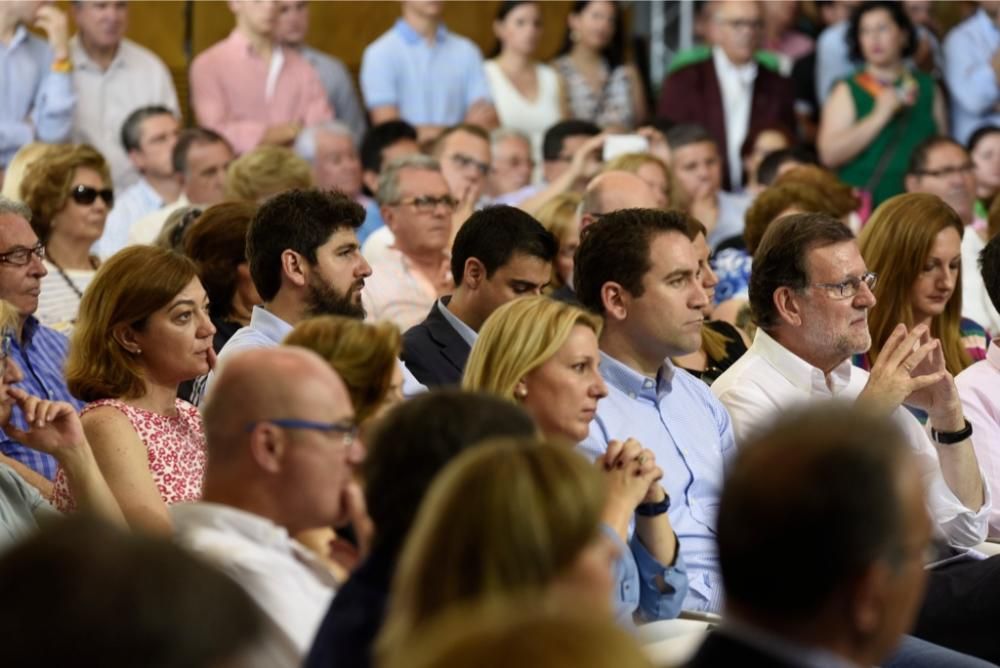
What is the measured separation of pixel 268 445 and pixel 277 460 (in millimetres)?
25

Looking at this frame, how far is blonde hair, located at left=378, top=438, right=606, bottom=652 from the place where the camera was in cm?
179

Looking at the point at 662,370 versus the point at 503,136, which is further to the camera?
the point at 503,136

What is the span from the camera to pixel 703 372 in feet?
15.8

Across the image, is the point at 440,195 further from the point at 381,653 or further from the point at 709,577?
the point at 381,653

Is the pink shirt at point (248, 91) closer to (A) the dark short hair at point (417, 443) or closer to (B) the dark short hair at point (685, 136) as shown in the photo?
(B) the dark short hair at point (685, 136)

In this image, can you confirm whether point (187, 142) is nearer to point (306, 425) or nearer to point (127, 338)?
point (127, 338)

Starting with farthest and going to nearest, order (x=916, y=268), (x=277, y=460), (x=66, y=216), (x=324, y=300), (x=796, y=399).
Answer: (x=66, y=216) < (x=916, y=268) < (x=324, y=300) < (x=796, y=399) < (x=277, y=460)

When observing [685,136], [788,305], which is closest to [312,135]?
[685,136]

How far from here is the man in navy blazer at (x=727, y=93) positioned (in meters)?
8.38

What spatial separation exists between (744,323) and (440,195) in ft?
3.54

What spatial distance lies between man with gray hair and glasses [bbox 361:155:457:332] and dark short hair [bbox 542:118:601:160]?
6.26 ft

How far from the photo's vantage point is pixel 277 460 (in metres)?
2.55

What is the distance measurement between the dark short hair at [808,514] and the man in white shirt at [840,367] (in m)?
1.98

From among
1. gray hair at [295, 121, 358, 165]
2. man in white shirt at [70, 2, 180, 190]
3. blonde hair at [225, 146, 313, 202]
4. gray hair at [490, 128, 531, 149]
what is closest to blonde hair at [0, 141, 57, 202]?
blonde hair at [225, 146, 313, 202]
